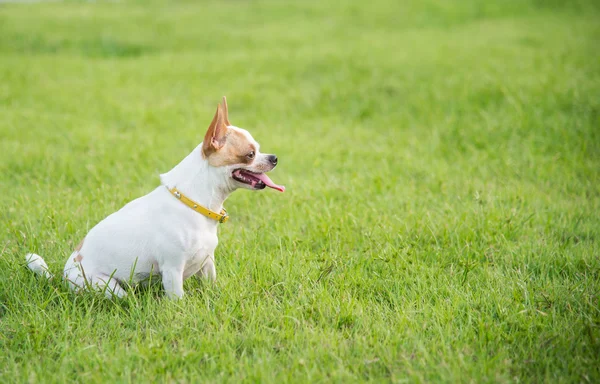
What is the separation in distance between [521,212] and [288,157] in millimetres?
2842

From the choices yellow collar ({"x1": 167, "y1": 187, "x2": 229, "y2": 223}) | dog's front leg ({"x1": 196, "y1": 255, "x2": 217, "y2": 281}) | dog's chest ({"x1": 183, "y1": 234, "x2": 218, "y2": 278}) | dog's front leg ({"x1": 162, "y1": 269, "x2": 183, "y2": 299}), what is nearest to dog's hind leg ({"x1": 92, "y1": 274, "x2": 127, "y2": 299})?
dog's front leg ({"x1": 162, "y1": 269, "x2": 183, "y2": 299})

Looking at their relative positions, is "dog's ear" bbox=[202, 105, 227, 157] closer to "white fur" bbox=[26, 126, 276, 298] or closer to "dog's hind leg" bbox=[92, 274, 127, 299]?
"white fur" bbox=[26, 126, 276, 298]

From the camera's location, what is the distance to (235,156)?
3.42 meters

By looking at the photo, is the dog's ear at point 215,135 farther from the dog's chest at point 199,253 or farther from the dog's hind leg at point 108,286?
the dog's hind leg at point 108,286

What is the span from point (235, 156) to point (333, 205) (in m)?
1.93

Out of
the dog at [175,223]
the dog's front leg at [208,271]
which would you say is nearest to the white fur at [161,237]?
the dog at [175,223]

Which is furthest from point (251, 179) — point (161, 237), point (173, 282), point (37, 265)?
point (37, 265)

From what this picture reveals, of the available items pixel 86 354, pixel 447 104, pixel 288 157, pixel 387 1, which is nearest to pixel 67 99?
pixel 288 157

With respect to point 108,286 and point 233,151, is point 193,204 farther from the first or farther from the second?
point 108,286

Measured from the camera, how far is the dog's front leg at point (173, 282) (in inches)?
135

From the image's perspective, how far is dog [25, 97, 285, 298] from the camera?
3.39m

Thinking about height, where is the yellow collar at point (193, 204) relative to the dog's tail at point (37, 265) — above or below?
above

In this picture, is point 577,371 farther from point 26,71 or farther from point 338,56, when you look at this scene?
point 26,71

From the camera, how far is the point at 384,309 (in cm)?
355
